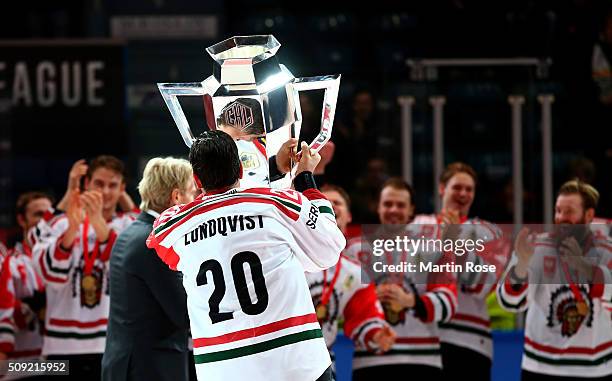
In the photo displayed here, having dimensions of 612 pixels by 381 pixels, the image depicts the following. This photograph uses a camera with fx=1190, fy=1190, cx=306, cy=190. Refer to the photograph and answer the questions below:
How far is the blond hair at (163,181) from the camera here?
4320 mm

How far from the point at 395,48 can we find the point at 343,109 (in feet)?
2.97

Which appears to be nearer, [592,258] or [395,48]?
[592,258]

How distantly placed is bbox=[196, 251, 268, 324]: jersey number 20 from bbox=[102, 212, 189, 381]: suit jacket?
0.79 meters

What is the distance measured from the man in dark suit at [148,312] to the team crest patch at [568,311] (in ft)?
5.64

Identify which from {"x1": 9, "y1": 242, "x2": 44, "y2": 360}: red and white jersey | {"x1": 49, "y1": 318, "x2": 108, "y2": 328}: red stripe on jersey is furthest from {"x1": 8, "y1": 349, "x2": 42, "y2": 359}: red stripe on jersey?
{"x1": 49, "y1": 318, "x2": 108, "y2": 328}: red stripe on jersey

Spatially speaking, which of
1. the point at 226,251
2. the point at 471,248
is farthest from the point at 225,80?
the point at 471,248

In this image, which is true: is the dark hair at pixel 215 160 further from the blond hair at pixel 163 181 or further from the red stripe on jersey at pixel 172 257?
the blond hair at pixel 163 181

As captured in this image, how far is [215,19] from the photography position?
8.01m

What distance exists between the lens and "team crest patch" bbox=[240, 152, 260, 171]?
359 centimetres

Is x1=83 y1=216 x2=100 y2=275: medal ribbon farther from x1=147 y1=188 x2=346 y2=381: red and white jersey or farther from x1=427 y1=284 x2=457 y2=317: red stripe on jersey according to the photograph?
x1=147 y1=188 x2=346 y2=381: red and white jersey

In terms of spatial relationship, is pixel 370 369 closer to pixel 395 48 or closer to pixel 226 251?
pixel 226 251

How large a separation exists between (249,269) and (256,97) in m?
0.54

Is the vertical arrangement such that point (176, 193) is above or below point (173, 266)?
above

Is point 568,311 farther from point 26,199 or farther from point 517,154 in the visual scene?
point 26,199
